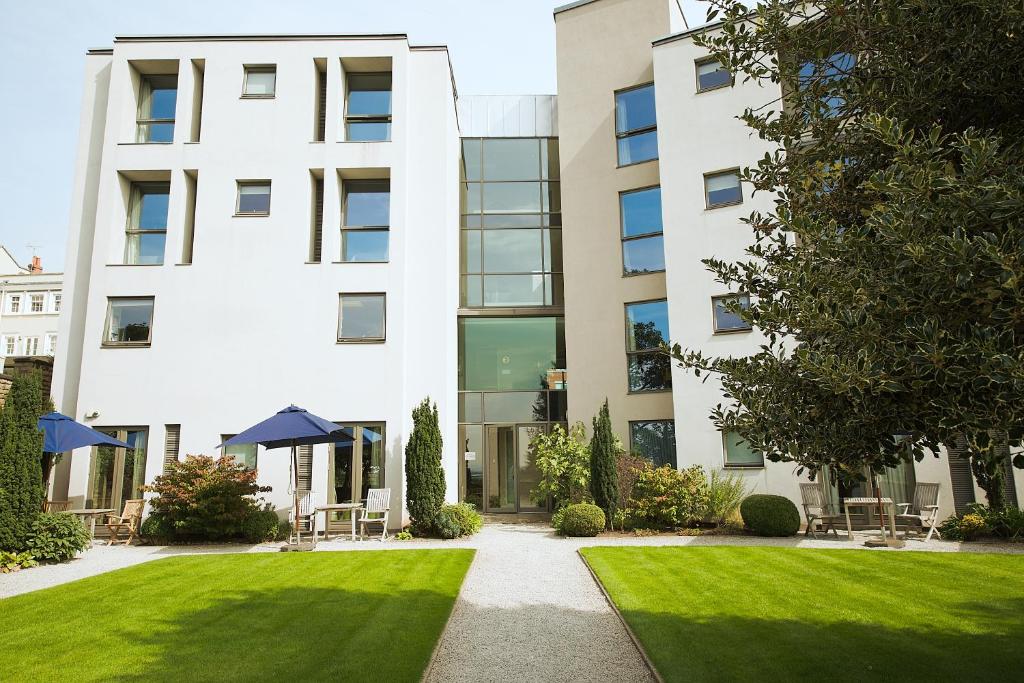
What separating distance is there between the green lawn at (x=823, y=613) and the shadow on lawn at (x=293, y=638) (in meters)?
2.26

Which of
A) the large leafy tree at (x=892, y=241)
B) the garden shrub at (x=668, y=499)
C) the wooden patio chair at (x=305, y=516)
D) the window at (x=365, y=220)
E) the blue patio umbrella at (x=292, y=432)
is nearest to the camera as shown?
the large leafy tree at (x=892, y=241)

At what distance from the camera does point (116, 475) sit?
16234mm

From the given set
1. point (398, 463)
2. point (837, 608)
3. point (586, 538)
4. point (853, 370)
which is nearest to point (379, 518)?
point (398, 463)

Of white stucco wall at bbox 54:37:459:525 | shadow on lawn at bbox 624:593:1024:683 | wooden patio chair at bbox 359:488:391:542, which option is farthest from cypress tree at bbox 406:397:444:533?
shadow on lawn at bbox 624:593:1024:683

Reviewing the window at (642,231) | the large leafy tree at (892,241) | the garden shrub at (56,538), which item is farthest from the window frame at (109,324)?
the large leafy tree at (892,241)

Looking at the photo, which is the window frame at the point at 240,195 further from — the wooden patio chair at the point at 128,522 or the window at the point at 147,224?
the wooden patio chair at the point at 128,522

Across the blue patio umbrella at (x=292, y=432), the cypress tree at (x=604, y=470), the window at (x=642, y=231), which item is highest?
the window at (x=642, y=231)

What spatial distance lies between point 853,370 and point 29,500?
13275 mm

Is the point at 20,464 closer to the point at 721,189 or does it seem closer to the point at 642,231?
the point at 642,231

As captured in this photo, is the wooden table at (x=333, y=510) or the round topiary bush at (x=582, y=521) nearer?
the wooden table at (x=333, y=510)

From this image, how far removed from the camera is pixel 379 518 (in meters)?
15.9

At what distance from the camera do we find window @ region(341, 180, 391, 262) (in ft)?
59.1

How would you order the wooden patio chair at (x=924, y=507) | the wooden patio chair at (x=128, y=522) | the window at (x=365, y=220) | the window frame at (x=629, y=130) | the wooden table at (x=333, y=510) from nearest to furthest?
the wooden patio chair at (x=924, y=507) < the wooden table at (x=333, y=510) < the wooden patio chair at (x=128, y=522) < the window at (x=365, y=220) < the window frame at (x=629, y=130)

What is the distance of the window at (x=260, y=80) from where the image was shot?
18.5m
